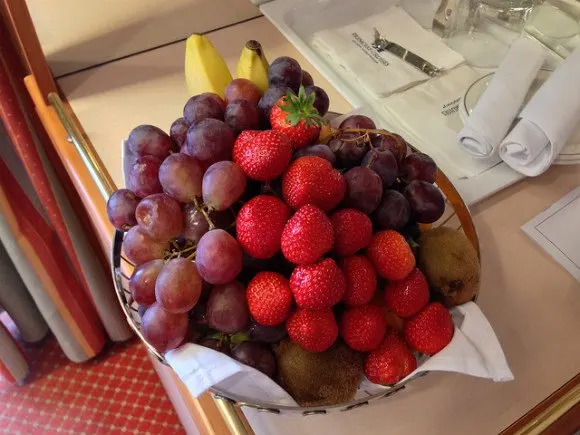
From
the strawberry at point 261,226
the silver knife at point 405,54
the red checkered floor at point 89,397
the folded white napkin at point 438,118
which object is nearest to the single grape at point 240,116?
the strawberry at point 261,226

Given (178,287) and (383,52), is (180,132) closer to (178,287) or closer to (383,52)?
(178,287)

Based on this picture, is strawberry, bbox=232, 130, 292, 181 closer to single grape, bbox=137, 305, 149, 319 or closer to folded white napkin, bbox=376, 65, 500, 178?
single grape, bbox=137, 305, 149, 319

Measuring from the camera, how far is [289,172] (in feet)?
1.69

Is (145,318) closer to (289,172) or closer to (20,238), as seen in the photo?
(289,172)

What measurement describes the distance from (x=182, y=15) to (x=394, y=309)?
73cm

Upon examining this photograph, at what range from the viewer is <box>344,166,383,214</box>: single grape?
51 cm

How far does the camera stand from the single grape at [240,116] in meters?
0.57

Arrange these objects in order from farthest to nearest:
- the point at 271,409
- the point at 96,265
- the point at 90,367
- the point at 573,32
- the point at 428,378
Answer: the point at 90,367 < the point at 96,265 < the point at 573,32 < the point at 428,378 < the point at 271,409

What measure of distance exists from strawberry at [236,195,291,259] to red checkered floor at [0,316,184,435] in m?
0.94

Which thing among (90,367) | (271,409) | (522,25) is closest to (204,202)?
(271,409)

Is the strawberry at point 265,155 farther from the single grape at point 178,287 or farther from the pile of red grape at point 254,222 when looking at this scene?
the single grape at point 178,287

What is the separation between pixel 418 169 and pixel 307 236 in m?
0.18

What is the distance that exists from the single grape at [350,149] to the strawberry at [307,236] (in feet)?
0.32

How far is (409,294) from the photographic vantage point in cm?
51
